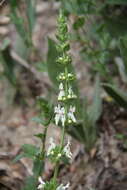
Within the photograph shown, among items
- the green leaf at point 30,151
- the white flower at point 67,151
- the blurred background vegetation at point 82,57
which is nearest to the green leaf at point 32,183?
the green leaf at point 30,151

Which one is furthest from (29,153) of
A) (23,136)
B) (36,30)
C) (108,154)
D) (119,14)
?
(36,30)

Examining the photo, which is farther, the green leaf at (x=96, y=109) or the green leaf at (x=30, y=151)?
the green leaf at (x=96, y=109)

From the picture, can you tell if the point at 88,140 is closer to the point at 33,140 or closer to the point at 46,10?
the point at 33,140

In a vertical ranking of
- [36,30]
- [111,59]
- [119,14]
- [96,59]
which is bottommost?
[96,59]

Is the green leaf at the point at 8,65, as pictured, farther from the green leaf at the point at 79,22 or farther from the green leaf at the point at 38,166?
the green leaf at the point at 38,166

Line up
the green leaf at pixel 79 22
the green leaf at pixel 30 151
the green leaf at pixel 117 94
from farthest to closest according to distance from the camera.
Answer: the green leaf at pixel 79 22, the green leaf at pixel 117 94, the green leaf at pixel 30 151

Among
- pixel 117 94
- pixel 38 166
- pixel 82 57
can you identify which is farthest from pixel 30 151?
pixel 82 57

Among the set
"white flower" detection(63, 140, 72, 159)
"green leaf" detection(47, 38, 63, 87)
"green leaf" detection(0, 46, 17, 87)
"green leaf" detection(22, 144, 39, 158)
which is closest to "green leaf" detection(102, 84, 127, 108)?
"green leaf" detection(47, 38, 63, 87)

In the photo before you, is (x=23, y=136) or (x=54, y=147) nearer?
(x=54, y=147)

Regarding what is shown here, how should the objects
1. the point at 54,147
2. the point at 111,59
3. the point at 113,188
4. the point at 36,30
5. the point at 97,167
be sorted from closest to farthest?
the point at 54,147 → the point at 113,188 → the point at 97,167 → the point at 111,59 → the point at 36,30

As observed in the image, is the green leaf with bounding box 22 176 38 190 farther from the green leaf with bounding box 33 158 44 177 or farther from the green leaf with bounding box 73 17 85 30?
the green leaf with bounding box 73 17 85 30

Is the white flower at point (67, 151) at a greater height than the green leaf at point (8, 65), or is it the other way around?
the green leaf at point (8, 65)
